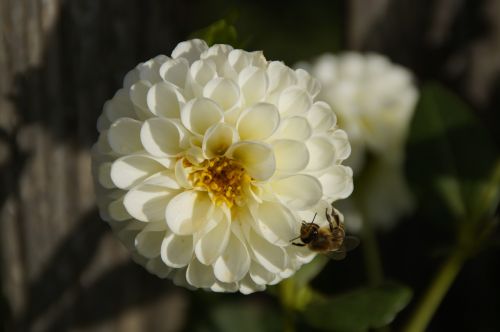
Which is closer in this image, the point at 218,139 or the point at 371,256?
the point at 218,139

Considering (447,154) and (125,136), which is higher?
(125,136)

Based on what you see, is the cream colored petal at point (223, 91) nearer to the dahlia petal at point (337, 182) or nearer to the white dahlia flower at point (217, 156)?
the white dahlia flower at point (217, 156)

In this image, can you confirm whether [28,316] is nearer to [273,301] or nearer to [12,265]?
[12,265]

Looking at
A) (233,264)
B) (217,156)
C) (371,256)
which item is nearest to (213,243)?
(233,264)

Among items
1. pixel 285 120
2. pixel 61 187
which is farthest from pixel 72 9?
pixel 285 120

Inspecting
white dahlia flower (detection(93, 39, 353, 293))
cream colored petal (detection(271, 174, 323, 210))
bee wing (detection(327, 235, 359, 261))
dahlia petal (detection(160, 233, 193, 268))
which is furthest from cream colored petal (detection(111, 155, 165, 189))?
bee wing (detection(327, 235, 359, 261))

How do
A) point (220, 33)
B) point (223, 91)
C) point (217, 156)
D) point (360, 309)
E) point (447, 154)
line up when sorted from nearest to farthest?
point (223, 91) < point (217, 156) < point (220, 33) < point (360, 309) < point (447, 154)

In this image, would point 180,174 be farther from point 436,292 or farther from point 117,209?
point 436,292
